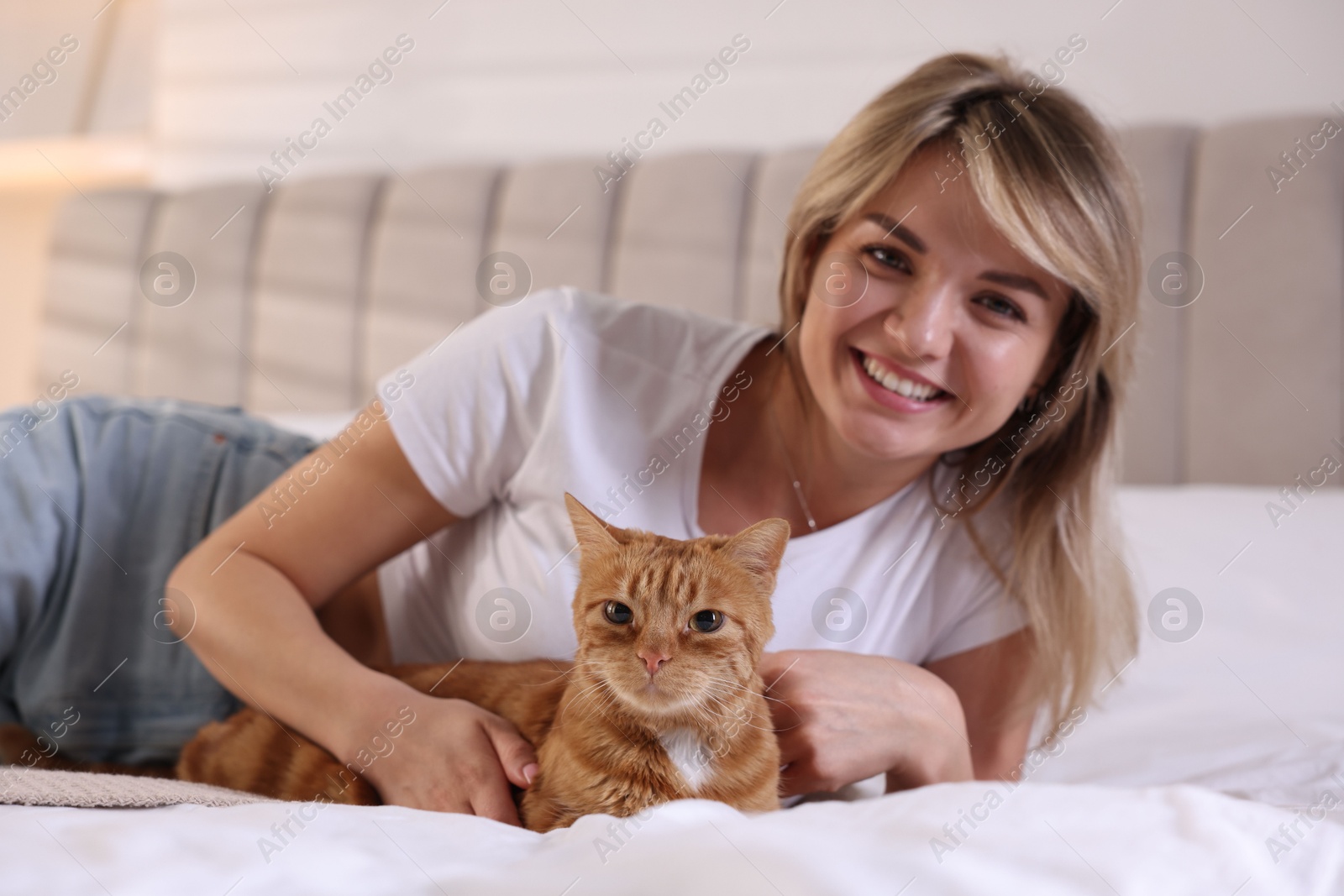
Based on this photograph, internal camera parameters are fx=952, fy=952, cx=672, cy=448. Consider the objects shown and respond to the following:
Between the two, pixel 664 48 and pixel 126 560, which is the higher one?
pixel 664 48

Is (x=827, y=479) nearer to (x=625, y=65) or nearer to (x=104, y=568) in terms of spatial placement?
(x=104, y=568)

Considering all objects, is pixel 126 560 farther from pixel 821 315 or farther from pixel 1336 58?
pixel 1336 58

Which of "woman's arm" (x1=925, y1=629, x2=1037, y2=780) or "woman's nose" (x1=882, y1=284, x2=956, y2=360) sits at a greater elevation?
"woman's nose" (x1=882, y1=284, x2=956, y2=360)

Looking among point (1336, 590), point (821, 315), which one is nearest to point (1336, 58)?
point (1336, 590)

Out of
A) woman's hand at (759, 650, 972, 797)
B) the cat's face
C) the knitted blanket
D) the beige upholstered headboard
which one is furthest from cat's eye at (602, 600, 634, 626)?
the beige upholstered headboard

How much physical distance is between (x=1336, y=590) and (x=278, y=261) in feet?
7.12

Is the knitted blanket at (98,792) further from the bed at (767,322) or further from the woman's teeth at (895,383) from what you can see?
the woman's teeth at (895,383)

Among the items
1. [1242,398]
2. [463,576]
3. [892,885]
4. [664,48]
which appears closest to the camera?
[892,885]

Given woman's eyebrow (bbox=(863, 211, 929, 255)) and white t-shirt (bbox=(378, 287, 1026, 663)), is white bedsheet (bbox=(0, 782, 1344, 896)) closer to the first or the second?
white t-shirt (bbox=(378, 287, 1026, 663))

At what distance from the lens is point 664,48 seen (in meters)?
2.06

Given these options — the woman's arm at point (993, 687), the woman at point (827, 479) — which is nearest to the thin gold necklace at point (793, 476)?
the woman at point (827, 479)

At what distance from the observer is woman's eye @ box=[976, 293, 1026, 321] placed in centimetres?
84

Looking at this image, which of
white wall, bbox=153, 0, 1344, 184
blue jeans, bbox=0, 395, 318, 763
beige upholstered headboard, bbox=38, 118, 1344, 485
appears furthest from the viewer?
white wall, bbox=153, 0, 1344, 184

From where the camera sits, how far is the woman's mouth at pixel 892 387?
795mm
